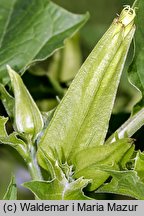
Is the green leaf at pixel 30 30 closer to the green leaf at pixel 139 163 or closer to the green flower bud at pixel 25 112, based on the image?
the green flower bud at pixel 25 112

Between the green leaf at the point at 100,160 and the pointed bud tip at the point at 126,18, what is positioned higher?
the pointed bud tip at the point at 126,18

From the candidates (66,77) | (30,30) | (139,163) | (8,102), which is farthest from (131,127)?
(66,77)

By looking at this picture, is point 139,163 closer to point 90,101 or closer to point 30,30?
point 90,101

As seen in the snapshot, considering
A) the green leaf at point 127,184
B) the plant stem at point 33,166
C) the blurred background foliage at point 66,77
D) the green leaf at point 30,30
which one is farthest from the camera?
the blurred background foliage at point 66,77

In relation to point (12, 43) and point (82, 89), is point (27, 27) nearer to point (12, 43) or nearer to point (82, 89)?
point (12, 43)

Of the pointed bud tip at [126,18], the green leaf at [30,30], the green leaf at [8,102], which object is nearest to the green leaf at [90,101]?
the pointed bud tip at [126,18]

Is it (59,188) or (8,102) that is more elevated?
(8,102)

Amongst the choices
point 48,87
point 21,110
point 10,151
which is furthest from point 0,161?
point 21,110

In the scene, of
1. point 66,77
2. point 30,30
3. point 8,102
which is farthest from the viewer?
point 66,77
